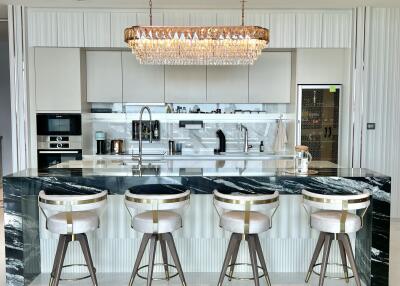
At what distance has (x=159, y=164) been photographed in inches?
154

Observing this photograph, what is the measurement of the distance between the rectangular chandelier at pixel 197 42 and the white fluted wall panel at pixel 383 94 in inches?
85.9

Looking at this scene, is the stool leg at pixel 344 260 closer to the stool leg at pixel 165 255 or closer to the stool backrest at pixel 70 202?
the stool leg at pixel 165 255

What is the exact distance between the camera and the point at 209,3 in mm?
5211

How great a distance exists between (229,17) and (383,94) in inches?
91.3

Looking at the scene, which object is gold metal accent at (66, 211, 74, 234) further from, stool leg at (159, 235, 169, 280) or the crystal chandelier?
the crystal chandelier

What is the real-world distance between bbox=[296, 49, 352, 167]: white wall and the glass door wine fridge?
91mm

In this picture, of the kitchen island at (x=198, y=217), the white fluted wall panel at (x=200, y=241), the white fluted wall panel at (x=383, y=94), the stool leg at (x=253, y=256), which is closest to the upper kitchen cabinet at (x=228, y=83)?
the white fluted wall panel at (x=383, y=94)

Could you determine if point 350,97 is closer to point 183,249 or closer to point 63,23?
point 183,249

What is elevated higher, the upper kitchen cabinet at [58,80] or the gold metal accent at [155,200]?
the upper kitchen cabinet at [58,80]

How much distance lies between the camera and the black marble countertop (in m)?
3.32

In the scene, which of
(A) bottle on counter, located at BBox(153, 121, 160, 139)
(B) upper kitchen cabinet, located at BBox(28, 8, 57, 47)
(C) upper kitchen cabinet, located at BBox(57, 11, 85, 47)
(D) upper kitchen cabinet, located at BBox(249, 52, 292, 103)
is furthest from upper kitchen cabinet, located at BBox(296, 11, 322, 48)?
(B) upper kitchen cabinet, located at BBox(28, 8, 57, 47)

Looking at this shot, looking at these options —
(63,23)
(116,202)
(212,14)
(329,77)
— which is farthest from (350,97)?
(63,23)

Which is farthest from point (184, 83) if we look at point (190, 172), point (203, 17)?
point (190, 172)

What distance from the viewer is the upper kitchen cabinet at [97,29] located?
5453 millimetres
